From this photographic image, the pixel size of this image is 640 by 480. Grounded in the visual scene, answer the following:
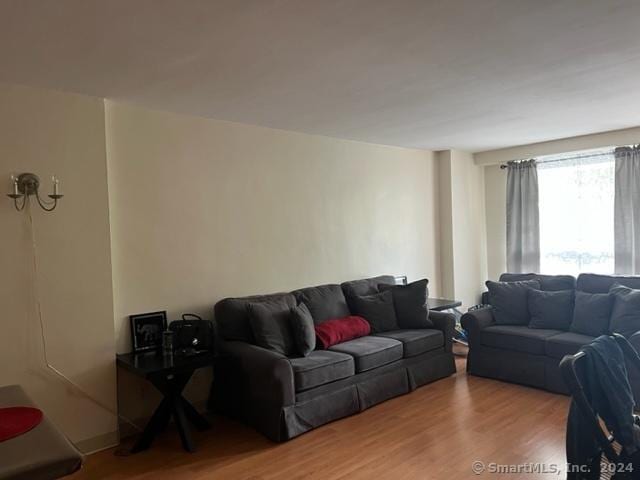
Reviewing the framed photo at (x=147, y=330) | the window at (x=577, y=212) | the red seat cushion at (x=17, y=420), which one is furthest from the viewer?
the window at (x=577, y=212)

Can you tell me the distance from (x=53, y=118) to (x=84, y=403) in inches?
74.9

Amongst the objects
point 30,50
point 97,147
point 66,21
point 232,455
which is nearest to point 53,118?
point 97,147

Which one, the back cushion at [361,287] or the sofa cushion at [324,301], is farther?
the back cushion at [361,287]

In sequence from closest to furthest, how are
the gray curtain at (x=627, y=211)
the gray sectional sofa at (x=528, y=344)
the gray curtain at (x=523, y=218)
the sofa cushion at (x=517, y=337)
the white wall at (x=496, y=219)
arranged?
1. the gray sectional sofa at (x=528, y=344)
2. the sofa cushion at (x=517, y=337)
3. the gray curtain at (x=627, y=211)
4. the gray curtain at (x=523, y=218)
5. the white wall at (x=496, y=219)

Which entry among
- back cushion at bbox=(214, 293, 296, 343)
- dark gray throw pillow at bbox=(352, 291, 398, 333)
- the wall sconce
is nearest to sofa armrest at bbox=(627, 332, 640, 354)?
dark gray throw pillow at bbox=(352, 291, 398, 333)

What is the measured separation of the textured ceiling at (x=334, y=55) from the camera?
2.00 meters

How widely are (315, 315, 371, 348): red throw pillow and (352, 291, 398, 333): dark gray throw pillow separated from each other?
0.10 m

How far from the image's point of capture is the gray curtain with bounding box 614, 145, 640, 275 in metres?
4.95

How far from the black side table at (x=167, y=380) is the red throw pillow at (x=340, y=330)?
998 millimetres

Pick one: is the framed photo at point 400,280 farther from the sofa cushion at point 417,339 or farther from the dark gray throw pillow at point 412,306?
the sofa cushion at point 417,339

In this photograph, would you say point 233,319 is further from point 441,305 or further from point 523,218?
point 523,218

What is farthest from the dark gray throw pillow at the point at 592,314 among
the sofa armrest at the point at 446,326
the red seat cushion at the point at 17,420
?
the red seat cushion at the point at 17,420

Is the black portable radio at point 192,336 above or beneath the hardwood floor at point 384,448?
above

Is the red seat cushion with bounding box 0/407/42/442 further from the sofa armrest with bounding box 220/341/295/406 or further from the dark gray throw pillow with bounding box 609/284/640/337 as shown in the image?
the dark gray throw pillow with bounding box 609/284/640/337
